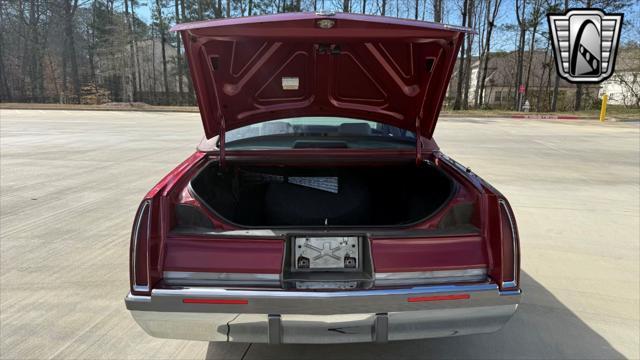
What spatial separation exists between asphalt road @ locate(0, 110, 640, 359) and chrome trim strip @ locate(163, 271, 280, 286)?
717 mm

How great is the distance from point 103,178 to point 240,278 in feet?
19.0

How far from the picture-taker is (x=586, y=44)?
19656 mm

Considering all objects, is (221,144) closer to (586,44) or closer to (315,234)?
(315,234)

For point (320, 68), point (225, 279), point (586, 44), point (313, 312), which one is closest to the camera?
point (313, 312)

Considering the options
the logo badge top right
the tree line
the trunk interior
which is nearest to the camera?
the trunk interior

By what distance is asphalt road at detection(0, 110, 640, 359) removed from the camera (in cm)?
254

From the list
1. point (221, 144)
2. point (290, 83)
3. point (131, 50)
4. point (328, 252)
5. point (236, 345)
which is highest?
point (131, 50)

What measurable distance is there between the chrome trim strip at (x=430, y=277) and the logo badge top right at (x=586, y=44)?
21422mm

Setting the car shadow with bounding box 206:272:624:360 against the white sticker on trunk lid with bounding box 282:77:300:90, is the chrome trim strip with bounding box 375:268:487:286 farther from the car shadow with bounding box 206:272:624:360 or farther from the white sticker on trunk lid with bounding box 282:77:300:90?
the white sticker on trunk lid with bounding box 282:77:300:90

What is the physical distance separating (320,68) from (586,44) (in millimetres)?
21624

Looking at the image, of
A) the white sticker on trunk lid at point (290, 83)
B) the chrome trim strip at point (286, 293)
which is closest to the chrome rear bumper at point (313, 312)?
the chrome trim strip at point (286, 293)

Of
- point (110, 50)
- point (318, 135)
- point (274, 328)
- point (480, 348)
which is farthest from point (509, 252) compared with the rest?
point (110, 50)

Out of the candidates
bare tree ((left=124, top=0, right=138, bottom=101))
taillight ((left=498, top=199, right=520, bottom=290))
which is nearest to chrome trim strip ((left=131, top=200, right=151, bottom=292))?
taillight ((left=498, top=199, right=520, bottom=290))

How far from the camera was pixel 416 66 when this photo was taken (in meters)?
2.64
